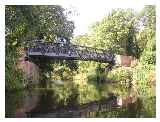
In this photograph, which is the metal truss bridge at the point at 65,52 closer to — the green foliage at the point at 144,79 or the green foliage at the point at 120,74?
the green foliage at the point at 120,74

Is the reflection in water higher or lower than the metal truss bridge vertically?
lower

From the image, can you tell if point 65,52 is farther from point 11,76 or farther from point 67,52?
point 11,76

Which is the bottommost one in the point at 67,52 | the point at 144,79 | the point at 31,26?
the point at 144,79

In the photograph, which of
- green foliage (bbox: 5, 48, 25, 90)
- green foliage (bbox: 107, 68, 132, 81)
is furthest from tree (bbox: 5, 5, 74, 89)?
green foliage (bbox: 107, 68, 132, 81)

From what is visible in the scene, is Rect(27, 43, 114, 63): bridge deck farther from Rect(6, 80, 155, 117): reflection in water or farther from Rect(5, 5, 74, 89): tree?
Rect(6, 80, 155, 117): reflection in water

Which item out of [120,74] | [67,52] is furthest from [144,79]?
[67,52]

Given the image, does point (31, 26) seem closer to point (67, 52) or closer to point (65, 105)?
point (67, 52)

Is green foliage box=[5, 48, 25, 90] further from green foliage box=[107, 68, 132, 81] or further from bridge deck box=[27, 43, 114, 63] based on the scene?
green foliage box=[107, 68, 132, 81]

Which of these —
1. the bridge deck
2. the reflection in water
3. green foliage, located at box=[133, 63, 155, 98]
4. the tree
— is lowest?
the reflection in water

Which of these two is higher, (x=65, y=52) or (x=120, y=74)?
(x=65, y=52)

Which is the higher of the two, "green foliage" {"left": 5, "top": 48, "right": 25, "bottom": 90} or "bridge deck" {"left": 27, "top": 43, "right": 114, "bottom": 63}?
"bridge deck" {"left": 27, "top": 43, "right": 114, "bottom": 63}

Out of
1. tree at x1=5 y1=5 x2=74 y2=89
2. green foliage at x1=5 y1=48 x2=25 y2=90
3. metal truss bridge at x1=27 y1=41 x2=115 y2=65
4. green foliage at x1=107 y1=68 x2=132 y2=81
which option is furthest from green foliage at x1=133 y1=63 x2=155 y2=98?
green foliage at x1=5 y1=48 x2=25 y2=90

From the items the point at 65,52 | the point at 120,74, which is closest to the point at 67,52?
the point at 65,52

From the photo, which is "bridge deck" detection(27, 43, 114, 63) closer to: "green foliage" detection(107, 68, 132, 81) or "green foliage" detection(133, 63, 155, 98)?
"green foliage" detection(107, 68, 132, 81)
